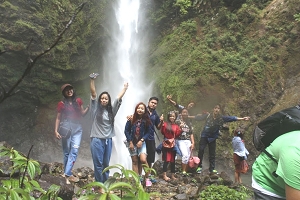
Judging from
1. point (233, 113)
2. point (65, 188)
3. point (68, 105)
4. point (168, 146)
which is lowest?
point (65, 188)

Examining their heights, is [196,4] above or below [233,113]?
above

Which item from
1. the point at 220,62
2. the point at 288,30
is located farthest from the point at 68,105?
the point at 288,30

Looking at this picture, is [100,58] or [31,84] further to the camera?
[100,58]

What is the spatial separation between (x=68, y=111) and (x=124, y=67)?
9819 millimetres

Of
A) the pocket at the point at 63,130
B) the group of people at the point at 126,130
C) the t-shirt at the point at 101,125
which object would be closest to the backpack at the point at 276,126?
the group of people at the point at 126,130

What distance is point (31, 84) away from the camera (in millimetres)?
11758

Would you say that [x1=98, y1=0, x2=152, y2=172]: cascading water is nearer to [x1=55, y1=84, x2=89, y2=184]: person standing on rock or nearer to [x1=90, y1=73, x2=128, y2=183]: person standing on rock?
[x1=55, y1=84, x2=89, y2=184]: person standing on rock

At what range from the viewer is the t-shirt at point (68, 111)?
16.9ft

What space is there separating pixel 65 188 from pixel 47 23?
9645 mm

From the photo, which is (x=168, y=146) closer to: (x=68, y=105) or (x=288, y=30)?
(x=68, y=105)

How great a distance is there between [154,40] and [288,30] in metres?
6.65

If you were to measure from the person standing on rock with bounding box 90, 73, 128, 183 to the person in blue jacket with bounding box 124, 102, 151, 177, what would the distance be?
1.51 ft

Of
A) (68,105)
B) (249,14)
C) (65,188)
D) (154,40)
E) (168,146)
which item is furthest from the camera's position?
(154,40)

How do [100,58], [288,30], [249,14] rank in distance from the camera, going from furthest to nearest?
1. [100,58]
2. [249,14]
3. [288,30]
